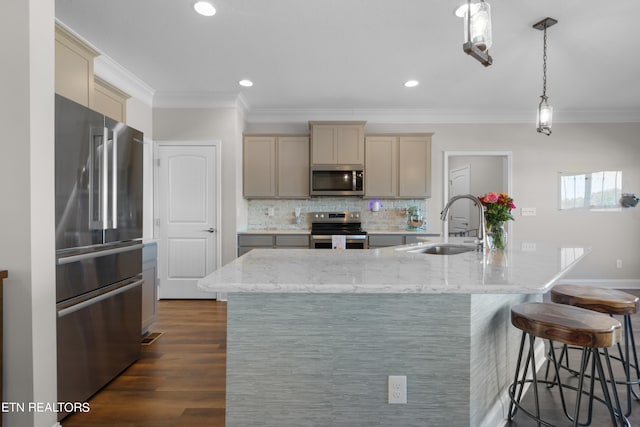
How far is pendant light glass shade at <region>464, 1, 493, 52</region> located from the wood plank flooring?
229 centimetres

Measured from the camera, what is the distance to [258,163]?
4.69m

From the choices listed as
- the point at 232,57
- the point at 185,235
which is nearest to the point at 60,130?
the point at 232,57

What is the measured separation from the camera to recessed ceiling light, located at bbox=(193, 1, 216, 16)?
2338 mm

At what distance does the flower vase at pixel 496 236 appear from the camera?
233 cm

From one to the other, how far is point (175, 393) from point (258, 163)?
10.5 ft

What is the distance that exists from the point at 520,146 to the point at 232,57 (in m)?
4.25

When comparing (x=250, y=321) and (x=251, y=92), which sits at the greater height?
(x=251, y=92)

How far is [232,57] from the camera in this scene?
3.20m

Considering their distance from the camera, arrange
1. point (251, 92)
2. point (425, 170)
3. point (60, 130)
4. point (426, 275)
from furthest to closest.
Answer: point (425, 170), point (251, 92), point (60, 130), point (426, 275)

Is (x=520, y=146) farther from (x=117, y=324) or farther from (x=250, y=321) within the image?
(x=117, y=324)

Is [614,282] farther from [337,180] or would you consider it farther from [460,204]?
[337,180]

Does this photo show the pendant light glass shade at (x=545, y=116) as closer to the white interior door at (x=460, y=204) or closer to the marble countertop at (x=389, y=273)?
the marble countertop at (x=389, y=273)

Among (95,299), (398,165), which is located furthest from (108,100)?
(398,165)

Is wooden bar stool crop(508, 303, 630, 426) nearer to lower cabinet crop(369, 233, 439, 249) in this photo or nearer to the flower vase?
the flower vase
